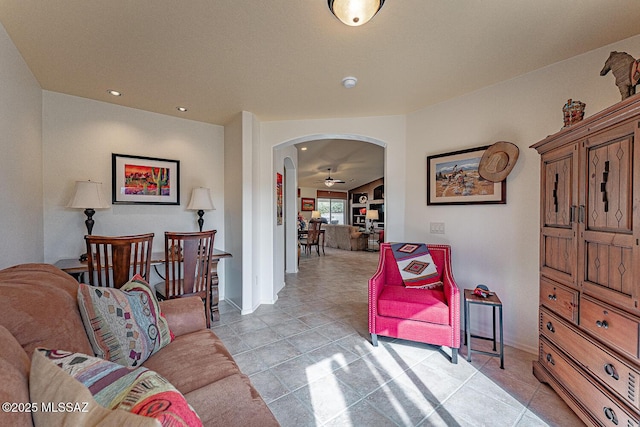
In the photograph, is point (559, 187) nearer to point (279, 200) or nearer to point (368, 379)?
point (368, 379)

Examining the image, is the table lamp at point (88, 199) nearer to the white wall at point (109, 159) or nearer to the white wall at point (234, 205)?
the white wall at point (109, 159)

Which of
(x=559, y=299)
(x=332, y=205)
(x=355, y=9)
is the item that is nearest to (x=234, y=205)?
(x=355, y=9)

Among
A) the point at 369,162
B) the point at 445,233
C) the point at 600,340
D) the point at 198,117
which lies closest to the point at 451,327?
the point at 600,340

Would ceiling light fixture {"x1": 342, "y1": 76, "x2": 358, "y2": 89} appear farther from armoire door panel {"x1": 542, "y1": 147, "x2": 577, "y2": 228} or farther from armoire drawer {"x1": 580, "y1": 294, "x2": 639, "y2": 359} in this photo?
armoire drawer {"x1": 580, "y1": 294, "x2": 639, "y2": 359}

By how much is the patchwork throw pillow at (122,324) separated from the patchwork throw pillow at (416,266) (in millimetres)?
2101

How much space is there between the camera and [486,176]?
2543mm

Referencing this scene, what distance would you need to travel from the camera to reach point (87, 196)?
261cm

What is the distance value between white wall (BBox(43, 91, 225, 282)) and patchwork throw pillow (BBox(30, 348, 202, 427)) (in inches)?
111

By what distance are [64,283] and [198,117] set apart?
2.70 metres

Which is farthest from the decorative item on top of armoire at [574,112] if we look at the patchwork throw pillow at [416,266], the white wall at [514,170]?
the patchwork throw pillow at [416,266]

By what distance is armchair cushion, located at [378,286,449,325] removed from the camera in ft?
7.17

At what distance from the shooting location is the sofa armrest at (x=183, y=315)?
1.66 metres

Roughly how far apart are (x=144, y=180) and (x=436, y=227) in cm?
358

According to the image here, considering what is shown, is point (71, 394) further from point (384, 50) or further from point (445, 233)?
point (445, 233)
